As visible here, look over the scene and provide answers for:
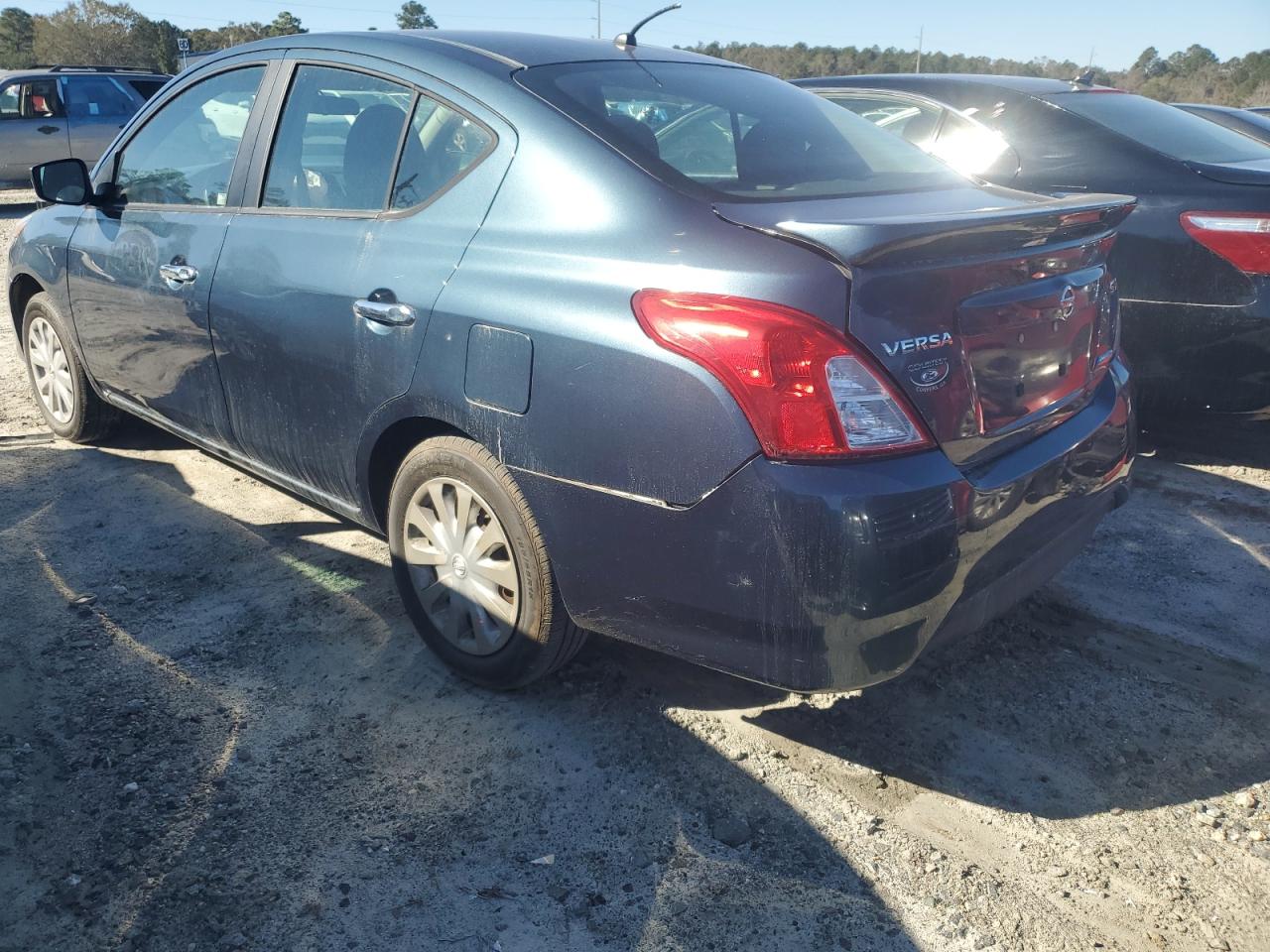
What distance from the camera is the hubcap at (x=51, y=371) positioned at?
4746 millimetres

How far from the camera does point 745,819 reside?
2.43 metres

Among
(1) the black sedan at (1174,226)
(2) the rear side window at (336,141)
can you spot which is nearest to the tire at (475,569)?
(2) the rear side window at (336,141)

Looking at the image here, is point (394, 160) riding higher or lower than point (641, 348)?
higher

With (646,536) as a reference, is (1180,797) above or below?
below

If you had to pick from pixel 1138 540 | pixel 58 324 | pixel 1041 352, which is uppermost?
pixel 1041 352

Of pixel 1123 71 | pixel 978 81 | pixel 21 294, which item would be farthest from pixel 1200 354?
pixel 1123 71

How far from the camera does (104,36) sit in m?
47.6

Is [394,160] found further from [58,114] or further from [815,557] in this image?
[58,114]

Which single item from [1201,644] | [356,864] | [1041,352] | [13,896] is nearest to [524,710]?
[356,864]

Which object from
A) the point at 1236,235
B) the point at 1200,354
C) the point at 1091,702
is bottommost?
the point at 1091,702

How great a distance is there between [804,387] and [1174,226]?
3040mm

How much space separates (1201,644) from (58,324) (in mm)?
4559

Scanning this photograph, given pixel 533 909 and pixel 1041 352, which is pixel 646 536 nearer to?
pixel 533 909

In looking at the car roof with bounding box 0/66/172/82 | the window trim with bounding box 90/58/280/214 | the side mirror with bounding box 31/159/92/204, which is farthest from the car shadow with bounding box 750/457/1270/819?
the car roof with bounding box 0/66/172/82
